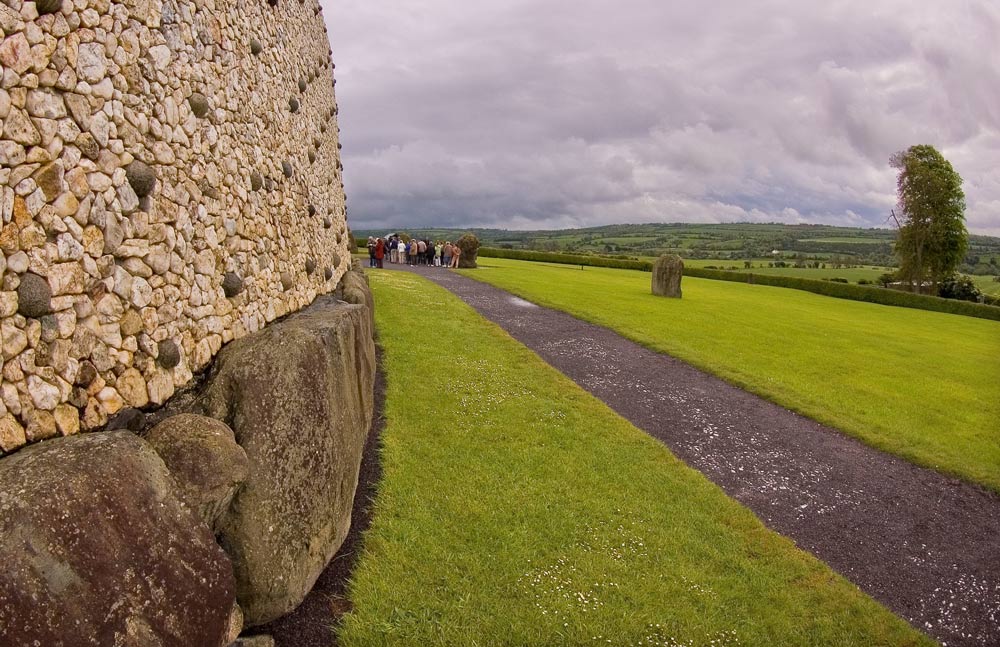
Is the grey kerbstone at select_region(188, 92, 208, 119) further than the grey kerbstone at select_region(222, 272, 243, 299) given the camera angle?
No

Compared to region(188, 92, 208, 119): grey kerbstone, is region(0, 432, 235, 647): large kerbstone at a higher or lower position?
lower

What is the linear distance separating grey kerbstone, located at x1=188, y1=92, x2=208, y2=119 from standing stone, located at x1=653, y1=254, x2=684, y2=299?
28.0m

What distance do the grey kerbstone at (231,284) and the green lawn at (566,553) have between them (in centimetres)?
357

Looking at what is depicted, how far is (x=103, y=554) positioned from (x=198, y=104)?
5247 millimetres

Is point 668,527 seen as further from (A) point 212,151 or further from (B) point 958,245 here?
(B) point 958,245

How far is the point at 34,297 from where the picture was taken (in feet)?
15.1

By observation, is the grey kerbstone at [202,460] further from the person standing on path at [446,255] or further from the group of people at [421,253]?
the person standing on path at [446,255]

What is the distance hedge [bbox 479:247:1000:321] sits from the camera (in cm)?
4500

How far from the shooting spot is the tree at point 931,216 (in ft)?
178

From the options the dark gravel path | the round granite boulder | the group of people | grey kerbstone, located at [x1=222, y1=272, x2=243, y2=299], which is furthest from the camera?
the group of people

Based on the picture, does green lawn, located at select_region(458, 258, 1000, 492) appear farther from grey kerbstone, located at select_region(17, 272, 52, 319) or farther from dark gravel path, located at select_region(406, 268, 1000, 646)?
grey kerbstone, located at select_region(17, 272, 52, 319)

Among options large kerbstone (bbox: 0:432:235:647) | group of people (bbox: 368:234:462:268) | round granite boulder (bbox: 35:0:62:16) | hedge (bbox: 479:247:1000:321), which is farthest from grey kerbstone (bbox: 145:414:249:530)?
hedge (bbox: 479:247:1000:321)

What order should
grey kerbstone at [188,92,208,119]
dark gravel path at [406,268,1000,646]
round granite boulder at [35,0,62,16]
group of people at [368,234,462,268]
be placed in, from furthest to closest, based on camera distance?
group of people at [368,234,462,268] < dark gravel path at [406,268,1000,646] < grey kerbstone at [188,92,208,119] < round granite boulder at [35,0,62,16]

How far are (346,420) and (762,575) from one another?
5840 mm
